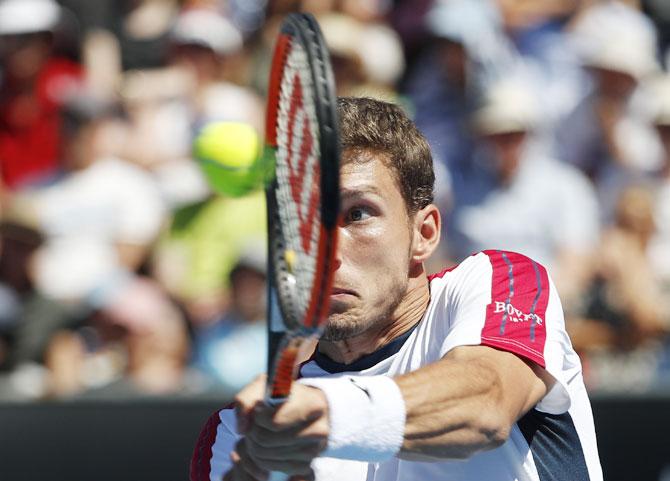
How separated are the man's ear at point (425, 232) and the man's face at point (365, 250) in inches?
5.3

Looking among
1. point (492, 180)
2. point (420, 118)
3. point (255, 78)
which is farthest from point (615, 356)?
point (255, 78)

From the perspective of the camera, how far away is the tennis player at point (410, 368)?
2.39 metres

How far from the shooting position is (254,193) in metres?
6.72

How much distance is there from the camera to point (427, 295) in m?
3.35

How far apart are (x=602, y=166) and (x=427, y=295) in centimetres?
400

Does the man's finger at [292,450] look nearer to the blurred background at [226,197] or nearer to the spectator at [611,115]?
the blurred background at [226,197]

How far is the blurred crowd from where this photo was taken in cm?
634

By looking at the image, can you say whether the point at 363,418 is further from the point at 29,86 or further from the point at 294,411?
the point at 29,86

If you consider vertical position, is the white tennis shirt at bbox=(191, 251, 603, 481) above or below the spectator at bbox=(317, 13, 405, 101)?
below

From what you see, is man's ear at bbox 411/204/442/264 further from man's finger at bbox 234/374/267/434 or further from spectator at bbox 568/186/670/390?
spectator at bbox 568/186/670/390

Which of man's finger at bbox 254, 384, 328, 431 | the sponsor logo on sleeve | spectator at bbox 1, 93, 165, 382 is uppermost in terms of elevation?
the sponsor logo on sleeve

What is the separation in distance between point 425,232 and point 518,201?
11.3 feet

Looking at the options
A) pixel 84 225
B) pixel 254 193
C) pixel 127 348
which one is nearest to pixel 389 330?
pixel 127 348

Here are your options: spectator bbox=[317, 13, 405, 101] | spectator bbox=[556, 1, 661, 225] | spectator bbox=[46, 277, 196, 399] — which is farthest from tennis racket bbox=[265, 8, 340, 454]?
Answer: spectator bbox=[556, 1, 661, 225]
